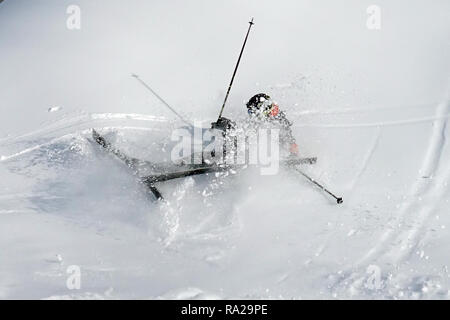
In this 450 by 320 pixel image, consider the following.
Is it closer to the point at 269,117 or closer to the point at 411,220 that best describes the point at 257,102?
the point at 269,117

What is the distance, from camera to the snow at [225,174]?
14.3 ft

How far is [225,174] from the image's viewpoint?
19.4ft

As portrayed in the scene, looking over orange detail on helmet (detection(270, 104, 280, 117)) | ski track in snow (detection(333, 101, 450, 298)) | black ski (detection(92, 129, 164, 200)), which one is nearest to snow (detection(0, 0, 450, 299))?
ski track in snow (detection(333, 101, 450, 298))

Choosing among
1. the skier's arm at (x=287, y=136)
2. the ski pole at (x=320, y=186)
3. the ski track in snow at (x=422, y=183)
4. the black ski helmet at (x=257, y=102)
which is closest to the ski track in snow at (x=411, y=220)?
the ski track in snow at (x=422, y=183)

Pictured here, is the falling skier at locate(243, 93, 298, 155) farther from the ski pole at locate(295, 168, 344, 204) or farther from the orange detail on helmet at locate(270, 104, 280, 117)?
the ski pole at locate(295, 168, 344, 204)

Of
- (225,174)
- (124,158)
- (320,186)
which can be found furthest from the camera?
(124,158)

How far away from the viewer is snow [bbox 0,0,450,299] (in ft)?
14.3

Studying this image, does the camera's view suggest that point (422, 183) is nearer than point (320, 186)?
No

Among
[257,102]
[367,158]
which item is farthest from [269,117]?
[367,158]

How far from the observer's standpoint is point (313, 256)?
15.1ft

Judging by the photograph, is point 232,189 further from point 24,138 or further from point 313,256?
point 24,138

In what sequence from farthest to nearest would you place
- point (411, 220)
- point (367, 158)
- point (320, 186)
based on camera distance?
point (367, 158), point (320, 186), point (411, 220)
